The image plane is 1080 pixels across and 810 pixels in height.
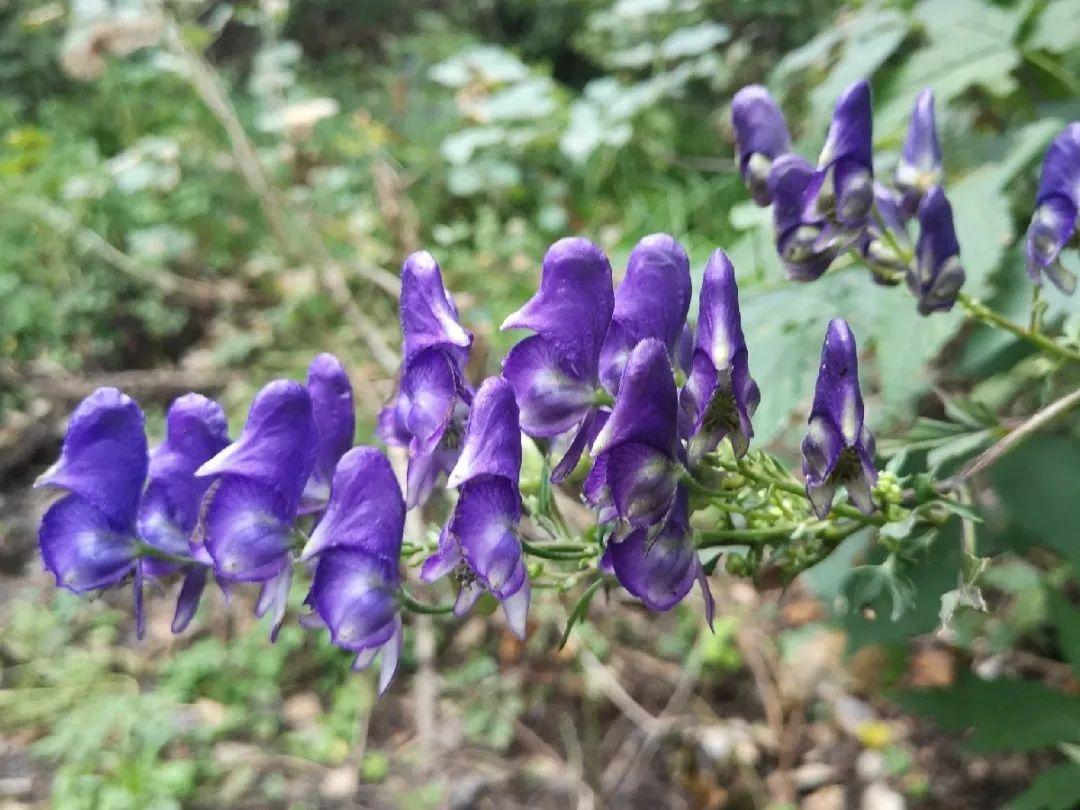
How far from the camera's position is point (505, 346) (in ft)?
7.28

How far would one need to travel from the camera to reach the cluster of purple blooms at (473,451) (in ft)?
1.81

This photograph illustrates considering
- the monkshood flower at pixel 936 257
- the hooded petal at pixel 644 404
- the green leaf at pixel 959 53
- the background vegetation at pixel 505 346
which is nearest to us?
the hooded petal at pixel 644 404

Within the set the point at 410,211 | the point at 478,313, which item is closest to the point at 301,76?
the point at 410,211

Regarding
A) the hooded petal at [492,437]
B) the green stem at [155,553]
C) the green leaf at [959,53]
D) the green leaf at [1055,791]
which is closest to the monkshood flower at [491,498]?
the hooded petal at [492,437]

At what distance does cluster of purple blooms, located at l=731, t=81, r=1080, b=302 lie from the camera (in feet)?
2.50

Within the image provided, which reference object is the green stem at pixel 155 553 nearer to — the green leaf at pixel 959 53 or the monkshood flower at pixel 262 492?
the monkshood flower at pixel 262 492

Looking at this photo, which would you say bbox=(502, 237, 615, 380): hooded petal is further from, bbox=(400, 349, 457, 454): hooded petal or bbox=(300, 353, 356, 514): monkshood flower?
bbox=(300, 353, 356, 514): monkshood flower

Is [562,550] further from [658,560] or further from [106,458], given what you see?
[106,458]

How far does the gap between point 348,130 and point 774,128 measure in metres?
3.98

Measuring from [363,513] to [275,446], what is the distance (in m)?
0.08

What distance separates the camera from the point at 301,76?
225 inches

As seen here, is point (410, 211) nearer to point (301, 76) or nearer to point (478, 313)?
point (478, 313)

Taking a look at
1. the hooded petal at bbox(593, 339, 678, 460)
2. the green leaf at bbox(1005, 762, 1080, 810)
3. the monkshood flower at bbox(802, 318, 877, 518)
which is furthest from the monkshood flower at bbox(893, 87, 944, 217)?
the green leaf at bbox(1005, 762, 1080, 810)

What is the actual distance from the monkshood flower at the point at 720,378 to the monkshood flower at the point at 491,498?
107 mm
